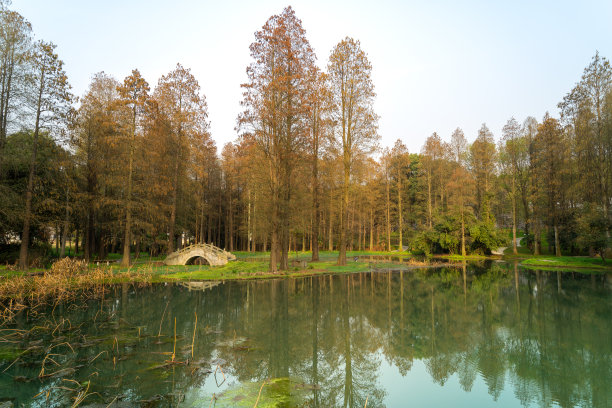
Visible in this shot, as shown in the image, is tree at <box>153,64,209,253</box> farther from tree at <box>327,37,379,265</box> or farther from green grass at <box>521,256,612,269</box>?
green grass at <box>521,256,612,269</box>

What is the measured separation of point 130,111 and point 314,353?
74.3 feet

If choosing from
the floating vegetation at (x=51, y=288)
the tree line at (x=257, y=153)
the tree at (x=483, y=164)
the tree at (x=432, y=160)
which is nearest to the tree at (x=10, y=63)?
the tree line at (x=257, y=153)

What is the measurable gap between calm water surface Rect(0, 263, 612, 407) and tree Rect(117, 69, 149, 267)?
35.8 ft

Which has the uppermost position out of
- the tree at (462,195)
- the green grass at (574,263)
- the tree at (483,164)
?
the tree at (483,164)

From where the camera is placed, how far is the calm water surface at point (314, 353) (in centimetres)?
528

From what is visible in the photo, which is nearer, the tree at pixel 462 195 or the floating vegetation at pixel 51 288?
the floating vegetation at pixel 51 288

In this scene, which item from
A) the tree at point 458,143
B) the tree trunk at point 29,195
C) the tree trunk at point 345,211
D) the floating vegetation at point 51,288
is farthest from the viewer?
the tree at point 458,143

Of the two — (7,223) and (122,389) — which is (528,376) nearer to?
(122,389)

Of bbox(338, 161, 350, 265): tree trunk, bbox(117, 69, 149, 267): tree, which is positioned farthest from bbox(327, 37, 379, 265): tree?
bbox(117, 69, 149, 267): tree

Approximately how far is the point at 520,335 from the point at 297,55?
2009 centimetres

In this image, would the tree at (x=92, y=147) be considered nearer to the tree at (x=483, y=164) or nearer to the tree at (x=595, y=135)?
the tree at (x=595, y=135)

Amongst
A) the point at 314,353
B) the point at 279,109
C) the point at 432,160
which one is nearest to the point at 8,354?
the point at 314,353

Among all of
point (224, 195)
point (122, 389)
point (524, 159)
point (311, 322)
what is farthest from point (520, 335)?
point (224, 195)

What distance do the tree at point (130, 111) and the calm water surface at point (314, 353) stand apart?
10.9 meters
